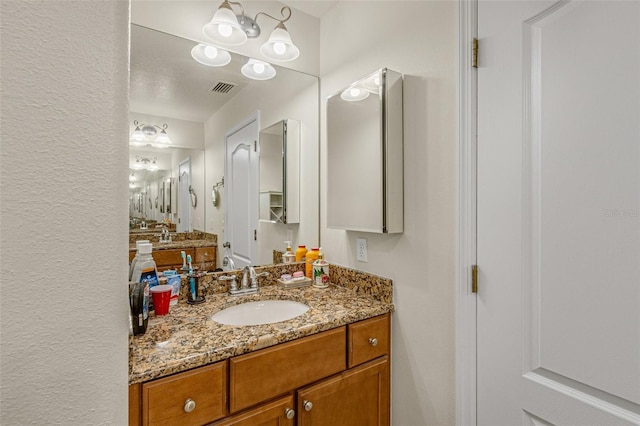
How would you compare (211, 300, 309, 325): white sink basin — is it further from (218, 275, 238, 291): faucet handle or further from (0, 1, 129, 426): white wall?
(0, 1, 129, 426): white wall

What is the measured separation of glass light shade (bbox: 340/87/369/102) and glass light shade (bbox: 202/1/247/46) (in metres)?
0.61

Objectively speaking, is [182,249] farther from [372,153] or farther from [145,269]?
[372,153]

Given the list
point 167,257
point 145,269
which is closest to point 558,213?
point 145,269

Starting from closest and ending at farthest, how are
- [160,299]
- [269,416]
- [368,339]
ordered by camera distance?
[269,416] → [160,299] → [368,339]

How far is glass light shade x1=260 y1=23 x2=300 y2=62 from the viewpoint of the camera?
1649 mm

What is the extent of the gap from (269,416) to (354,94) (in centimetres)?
137

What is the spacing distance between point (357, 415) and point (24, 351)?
132cm

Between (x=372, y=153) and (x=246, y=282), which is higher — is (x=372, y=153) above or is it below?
above

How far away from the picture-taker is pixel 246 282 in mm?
1625

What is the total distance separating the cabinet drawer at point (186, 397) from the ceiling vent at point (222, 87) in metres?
1.34

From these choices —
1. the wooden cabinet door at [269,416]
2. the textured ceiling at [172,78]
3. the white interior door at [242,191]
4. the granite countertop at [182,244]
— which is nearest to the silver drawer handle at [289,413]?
the wooden cabinet door at [269,416]

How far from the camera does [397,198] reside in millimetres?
1377

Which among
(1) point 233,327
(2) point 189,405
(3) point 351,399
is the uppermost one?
(1) point 233,327

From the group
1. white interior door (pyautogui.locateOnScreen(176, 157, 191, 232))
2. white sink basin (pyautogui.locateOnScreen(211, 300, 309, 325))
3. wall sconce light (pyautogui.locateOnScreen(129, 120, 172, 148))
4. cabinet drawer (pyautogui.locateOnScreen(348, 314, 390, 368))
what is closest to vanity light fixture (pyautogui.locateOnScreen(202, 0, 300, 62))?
wall sconce light (pyautogui.locateOnScreen(129, 120, 172, 148))
